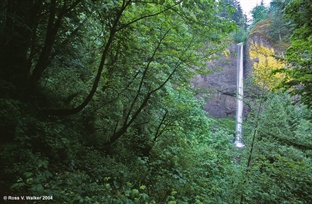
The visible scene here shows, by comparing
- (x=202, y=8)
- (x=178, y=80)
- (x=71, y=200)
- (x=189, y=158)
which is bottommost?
(x=189, y=158)

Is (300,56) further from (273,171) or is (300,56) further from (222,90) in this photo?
(222,90)

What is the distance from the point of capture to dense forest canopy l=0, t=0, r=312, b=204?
3.03 meters

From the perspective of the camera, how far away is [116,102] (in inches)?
223

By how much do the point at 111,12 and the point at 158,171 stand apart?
4220 mm

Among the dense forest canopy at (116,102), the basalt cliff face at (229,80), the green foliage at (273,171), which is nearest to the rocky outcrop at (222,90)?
the basalt cliff face at (229,80)

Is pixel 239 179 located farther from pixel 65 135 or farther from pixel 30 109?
pixel 30 109

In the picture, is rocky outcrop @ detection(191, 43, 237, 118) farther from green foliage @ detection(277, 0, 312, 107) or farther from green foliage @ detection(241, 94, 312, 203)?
green foliage @ detection(277, 0, 312, 107)

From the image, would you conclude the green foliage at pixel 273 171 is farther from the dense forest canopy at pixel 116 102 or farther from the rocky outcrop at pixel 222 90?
the rocky outcrop at pixel 222 90

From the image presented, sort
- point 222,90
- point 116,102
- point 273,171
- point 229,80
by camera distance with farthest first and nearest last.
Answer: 1. point 229,80
2. point 222,90
3. point 116,102
4. point 273,171

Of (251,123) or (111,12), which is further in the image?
(251,123)

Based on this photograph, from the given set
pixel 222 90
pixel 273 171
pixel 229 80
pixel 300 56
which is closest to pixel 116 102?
pixel 273 171

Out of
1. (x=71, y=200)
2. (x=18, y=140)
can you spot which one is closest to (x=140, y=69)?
(x=18, y=140)

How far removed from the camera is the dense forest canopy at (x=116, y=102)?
3033 mm

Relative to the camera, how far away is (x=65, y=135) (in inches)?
165
